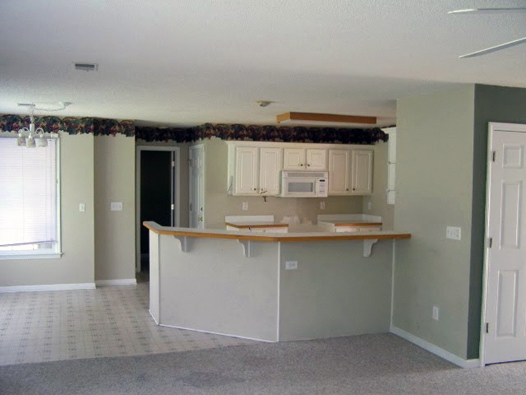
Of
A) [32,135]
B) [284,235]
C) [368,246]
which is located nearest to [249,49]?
[284,235]

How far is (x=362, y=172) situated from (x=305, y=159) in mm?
1020

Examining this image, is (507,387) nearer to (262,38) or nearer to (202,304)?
(202,304)

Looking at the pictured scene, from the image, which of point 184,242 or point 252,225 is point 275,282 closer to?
point 184,242

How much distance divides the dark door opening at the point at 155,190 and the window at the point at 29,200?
290cm

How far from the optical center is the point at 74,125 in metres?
7.31

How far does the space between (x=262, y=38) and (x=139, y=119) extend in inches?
192

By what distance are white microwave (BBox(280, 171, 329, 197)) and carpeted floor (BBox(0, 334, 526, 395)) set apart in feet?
12.0

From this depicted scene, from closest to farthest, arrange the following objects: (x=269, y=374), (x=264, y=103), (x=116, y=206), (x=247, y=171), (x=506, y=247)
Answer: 1. (x=269, y=374)
2. (x=506, y=247)
3. (x=264, y=103)
4. (x=116, y=206)
5. (x=247, y=171)

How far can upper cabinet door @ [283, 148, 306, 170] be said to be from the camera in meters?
8.36

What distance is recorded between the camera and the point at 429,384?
4133mm

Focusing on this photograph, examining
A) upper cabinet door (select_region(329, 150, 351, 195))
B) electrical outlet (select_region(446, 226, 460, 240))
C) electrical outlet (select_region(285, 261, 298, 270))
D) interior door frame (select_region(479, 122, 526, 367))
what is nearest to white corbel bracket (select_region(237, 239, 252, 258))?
electrical outlet (select_region(285, 261, 298, 270))

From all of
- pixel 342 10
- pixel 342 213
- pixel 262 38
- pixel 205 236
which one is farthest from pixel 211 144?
pixel 342 10

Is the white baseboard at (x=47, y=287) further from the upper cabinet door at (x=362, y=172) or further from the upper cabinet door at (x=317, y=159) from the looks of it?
the upper cabinet door at (x=362, y=172)

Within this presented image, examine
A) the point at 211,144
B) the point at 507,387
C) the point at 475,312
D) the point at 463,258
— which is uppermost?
the point at 211,144
